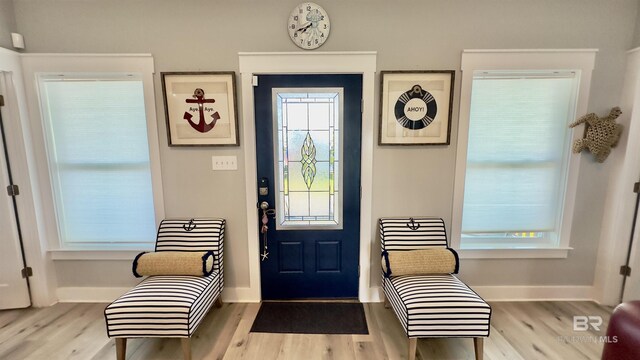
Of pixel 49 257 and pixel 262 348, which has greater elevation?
pixel 49 257

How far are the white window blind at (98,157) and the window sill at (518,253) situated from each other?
2845mm

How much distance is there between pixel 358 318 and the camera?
220cm

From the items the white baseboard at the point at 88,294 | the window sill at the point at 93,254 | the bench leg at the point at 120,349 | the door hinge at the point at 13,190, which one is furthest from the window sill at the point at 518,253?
the door hinge at the point at 13,190

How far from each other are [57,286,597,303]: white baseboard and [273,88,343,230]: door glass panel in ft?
2.28

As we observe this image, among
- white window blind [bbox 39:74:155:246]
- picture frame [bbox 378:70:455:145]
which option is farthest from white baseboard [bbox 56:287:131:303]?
picture frame [bbox 378:70:455:145]

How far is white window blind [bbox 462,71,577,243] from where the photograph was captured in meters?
2.22

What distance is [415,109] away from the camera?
221cm

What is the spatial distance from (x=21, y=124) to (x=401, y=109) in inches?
120

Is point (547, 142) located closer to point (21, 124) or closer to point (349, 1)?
point (349, 1)

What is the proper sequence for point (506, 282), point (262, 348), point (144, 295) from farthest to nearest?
point (506, 282) < point (262, 348) < point (144, 295)

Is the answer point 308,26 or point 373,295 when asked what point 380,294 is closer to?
point 373,295

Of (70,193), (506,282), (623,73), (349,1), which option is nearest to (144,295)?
(70,193)

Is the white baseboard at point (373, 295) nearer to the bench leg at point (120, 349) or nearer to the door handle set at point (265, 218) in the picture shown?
the door handle set at point (265, 218)

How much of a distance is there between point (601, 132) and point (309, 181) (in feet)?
7.77
